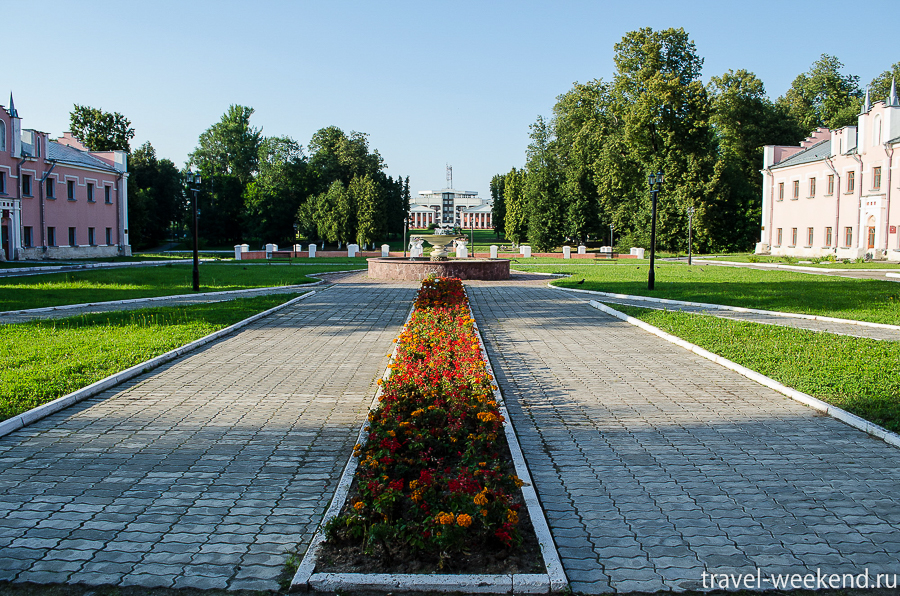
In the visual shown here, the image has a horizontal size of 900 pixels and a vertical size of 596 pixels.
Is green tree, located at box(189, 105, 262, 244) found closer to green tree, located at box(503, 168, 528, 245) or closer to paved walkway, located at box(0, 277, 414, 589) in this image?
green tree, located at box(503, 168, 528, 245)

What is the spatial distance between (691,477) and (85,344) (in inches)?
378

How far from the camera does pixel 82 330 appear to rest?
11828 millimetres

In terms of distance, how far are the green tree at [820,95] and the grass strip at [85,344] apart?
6070cm

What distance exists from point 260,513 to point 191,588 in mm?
924

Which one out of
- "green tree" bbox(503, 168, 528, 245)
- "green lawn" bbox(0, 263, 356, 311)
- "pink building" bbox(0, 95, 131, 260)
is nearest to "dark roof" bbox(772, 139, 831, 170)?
"green tree" bbox(503, 168, 528, 245)

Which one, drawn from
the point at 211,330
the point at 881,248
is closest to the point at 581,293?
the point at 211,330

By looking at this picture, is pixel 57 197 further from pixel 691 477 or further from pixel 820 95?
pixel 820 95

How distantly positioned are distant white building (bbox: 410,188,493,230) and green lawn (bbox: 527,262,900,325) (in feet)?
409

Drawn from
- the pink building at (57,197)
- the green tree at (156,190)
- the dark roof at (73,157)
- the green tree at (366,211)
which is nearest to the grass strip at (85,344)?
the pink building at (57,197)

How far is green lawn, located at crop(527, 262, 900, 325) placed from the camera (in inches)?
578

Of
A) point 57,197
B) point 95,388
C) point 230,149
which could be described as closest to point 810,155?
point 95,388

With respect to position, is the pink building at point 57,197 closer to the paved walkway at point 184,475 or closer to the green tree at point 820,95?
the paved walkway at point 184,475

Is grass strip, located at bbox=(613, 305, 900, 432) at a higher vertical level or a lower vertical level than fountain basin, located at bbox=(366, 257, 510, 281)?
lower

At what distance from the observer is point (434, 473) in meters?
4.48
